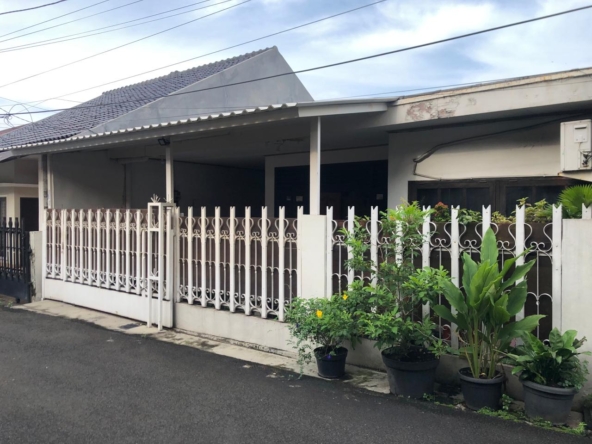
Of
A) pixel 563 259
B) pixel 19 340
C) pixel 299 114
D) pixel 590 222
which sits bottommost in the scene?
pixel 19 340

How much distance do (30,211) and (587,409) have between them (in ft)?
38.2

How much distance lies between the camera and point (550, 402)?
12.4 ft

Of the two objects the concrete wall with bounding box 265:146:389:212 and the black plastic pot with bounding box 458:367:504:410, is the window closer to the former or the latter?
the concrete wall with bounding box 265:146:389:212

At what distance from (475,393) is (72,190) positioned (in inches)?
335

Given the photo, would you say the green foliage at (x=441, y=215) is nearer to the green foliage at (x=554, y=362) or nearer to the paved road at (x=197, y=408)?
the green foliage at (x=554, y=362)

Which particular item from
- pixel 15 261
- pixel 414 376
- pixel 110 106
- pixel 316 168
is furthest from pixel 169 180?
pixel 110 106

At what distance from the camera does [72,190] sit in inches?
382

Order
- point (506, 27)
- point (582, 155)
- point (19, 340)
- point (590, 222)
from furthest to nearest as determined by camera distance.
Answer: point (19, 340), point (506, 27), point (582, 155), point (590, 222)

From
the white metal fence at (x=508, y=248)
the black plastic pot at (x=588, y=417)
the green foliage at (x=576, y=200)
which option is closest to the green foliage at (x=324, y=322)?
the white metal fence at (x=508, y=248)

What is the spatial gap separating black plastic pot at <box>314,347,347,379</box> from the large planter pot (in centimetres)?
178

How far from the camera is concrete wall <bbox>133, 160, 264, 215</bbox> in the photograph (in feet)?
36.5

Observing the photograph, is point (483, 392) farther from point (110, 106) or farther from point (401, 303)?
point (110, 106)

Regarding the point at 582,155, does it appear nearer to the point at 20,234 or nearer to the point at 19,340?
the point at 19,340

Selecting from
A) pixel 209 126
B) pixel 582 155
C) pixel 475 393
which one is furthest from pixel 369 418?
pixel 209 126
